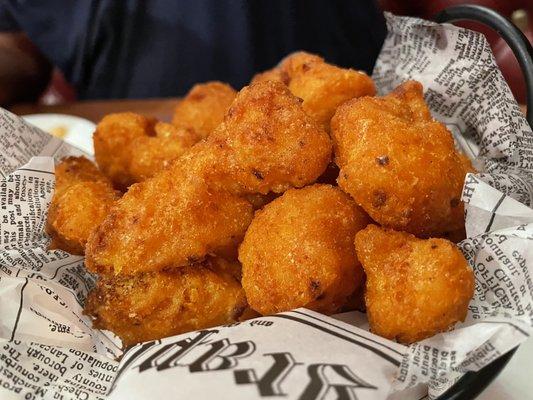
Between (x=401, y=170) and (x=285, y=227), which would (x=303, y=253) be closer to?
(x=285, y=227)

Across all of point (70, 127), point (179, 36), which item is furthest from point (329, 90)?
point (179, 36)

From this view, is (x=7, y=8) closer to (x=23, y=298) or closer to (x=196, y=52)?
(x=196, y=52)

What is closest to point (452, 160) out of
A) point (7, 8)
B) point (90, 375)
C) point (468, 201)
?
point (468, 201)

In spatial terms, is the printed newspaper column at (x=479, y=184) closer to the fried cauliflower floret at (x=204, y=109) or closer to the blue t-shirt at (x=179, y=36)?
the fried cauliflower floret at (x=204, y=109)

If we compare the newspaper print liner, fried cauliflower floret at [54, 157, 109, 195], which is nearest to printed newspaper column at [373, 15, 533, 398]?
the newspaper print liner

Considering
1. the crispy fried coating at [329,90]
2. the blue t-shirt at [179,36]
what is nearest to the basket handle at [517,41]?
the crispy fried coating at [329,90]

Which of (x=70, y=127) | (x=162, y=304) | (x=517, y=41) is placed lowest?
(x=70, y=127)
